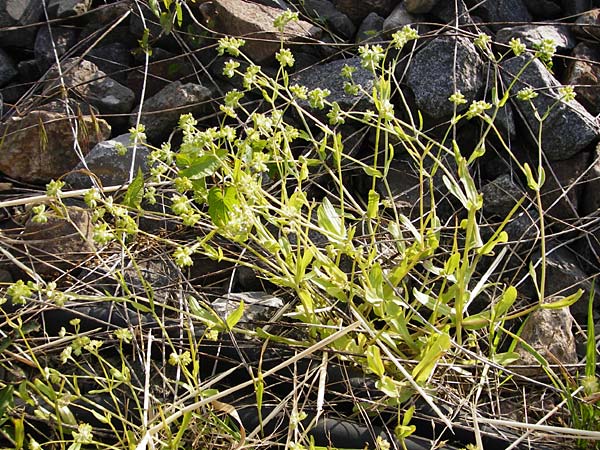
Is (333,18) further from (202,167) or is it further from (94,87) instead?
(202,167)

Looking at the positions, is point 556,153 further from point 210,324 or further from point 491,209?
point 210,324

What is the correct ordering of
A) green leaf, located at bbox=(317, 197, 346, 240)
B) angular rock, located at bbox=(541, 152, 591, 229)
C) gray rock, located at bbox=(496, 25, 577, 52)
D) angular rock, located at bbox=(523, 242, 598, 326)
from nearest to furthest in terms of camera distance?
green leaf, located at bbox=(317, 197, 346, 240) → angular rock, located at bbox=(523, 242, 598, 326) → angular rock, located at bbox=(541, 152, 591, 229) → gray rock, located at bbox=(496, 25, 577, 52)

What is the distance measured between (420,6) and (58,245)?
1273 mm

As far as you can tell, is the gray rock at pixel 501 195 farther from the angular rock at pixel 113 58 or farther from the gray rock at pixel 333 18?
the angular rock at pixel 113 58

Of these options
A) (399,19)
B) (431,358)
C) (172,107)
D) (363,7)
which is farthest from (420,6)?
(431,358)

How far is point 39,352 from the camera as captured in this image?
1603 millimetres

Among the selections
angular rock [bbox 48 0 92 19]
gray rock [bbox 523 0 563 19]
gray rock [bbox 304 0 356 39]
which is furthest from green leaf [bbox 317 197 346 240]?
angular rock [bbox 48 0 92 19]

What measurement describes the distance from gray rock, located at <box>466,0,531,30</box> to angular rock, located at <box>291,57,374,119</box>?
1.43 feet

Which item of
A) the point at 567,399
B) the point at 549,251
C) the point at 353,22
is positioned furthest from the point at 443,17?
the point at 567,399

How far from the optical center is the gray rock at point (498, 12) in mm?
2283

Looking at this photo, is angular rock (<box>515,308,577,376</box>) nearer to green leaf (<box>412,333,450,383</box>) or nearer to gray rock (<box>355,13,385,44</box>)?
green leaf (<box>412,333,450,383</box>)

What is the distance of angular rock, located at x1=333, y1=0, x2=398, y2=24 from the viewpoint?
2.36 meters

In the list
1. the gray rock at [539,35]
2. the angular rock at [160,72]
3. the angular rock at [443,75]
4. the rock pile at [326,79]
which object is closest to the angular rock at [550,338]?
the rock pile at [326,79]

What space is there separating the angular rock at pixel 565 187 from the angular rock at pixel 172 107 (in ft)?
3.26
